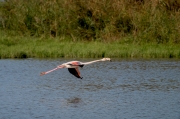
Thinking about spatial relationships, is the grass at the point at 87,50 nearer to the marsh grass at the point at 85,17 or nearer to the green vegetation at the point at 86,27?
the green vegetation at the point at 86,27

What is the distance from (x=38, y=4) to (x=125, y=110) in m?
11.7


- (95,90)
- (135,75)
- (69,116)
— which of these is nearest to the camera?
(69,116)

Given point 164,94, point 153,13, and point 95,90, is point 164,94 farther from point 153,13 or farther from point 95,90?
point 153,13

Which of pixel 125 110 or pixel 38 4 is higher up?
→ pixel 38 4

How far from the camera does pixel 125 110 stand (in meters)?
10.9

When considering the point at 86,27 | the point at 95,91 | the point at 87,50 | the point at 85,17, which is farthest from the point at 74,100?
the point at 85,17

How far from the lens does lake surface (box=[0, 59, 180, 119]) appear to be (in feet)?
35.2

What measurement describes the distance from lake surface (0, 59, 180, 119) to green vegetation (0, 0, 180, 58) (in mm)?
1298

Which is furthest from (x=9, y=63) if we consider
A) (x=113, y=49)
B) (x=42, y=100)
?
(x=42, y=100)

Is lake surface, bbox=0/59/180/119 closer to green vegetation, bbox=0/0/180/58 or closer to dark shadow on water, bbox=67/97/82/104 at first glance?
dark shadow on water, bbox=67/97/82/104

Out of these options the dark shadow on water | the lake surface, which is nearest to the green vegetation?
the lake surface

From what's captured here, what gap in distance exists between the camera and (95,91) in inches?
509

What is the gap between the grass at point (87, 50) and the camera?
60.0 feet

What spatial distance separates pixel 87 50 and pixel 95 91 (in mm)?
5556
